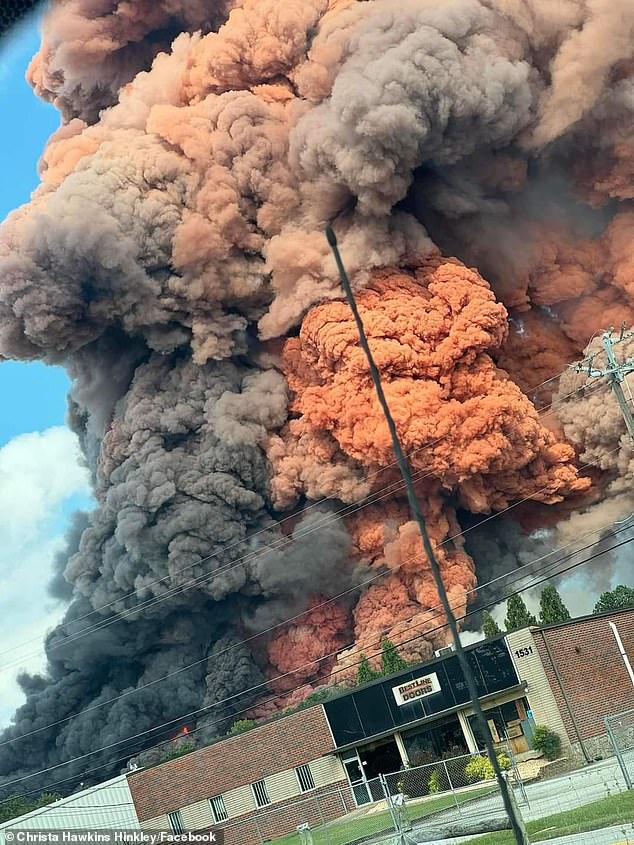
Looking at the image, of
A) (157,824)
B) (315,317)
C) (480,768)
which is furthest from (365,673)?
(315,317)

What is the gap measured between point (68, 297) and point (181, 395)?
7212mm

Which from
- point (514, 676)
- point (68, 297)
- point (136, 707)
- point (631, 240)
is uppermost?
point (68, 297)

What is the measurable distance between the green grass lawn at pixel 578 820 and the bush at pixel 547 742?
38.4 feet

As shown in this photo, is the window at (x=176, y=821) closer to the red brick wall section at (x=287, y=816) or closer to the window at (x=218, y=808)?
the window at (x=218, y=808)

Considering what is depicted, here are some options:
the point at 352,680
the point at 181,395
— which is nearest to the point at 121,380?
the point at 181,395

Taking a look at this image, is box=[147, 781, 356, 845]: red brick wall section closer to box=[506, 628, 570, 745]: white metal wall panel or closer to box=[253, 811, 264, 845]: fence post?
box=[253, 811, 264, 845]: fence post

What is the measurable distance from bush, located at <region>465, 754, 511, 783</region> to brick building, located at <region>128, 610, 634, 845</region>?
2.56 metres

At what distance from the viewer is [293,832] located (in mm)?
33812

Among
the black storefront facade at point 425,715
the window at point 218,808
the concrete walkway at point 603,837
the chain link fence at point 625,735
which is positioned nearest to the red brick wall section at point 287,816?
the window at point 218,808

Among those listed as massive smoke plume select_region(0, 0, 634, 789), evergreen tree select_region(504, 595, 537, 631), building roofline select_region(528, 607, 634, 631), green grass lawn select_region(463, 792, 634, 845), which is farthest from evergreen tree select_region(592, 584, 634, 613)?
green grass lawn select_region(463, 792, 634, 845)

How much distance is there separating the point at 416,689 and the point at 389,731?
1.64 metres

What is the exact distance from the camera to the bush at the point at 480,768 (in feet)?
102

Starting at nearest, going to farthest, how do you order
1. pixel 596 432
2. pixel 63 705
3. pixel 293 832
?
pixel 293 832 → pixel 596 432 → pixel 63 705

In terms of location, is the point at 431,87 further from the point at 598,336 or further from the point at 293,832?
the point at 293,832
